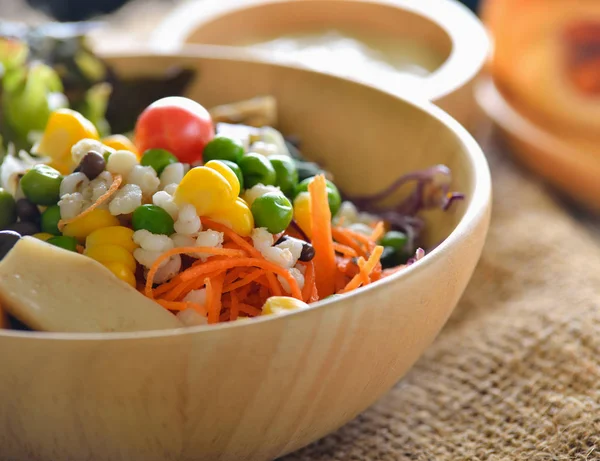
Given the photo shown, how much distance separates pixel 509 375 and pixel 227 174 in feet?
1.63

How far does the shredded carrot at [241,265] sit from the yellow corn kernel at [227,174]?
86 mm

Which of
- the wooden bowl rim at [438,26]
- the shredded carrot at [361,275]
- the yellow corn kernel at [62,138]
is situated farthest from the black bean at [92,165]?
the wooden bowl rim at [438,26]

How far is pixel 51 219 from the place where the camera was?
0.88 meters

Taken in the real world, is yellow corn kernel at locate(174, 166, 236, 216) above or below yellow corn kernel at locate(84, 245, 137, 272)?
above

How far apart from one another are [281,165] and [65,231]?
0.95 feet

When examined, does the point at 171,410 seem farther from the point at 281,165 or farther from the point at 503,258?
the point at 503,258

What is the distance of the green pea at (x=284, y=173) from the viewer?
0.97m

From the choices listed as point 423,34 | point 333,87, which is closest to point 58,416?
point 333,87

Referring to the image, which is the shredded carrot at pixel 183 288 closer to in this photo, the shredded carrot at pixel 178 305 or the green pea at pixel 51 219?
the shredded carrot at pixel 178 305

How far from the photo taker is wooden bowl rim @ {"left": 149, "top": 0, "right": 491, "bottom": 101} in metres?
1.32

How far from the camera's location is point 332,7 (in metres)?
1.81

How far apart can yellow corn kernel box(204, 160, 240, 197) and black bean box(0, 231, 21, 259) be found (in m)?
0.23

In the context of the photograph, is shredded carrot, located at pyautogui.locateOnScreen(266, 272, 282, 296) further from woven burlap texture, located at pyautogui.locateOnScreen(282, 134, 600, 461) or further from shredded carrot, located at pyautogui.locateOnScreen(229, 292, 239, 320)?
woven burlap texture, located at pyautogui.locateOnScreen(282, 134, 600, 461)

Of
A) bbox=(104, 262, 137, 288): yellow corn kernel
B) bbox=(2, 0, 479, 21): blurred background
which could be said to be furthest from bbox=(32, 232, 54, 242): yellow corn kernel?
bbox=(2, 0, 479, 21): blurred background
